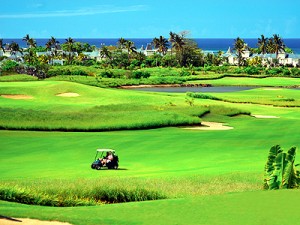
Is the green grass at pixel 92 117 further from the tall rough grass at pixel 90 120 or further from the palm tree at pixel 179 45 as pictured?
the palm tree at pixel 179 45

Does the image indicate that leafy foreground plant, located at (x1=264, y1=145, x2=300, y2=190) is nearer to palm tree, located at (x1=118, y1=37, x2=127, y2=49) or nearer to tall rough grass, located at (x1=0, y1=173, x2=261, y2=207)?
tall rough grass, located at (x1=0, y1=173, x2=261, y2=207)

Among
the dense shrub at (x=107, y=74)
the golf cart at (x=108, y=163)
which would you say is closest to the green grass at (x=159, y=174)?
the golf cart at (x=108, y=163)

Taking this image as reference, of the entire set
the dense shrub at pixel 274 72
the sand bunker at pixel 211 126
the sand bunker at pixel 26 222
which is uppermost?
the sand bunker at pixel 26 222

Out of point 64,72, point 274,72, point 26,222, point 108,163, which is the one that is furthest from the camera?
point 274,72

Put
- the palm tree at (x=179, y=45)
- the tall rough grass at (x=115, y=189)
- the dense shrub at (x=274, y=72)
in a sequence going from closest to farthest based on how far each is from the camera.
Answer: the tall rough grass at (x=115, y=189) → the dense shrub at (x=274, y=72) → the palm tree at (x=179, y=45)

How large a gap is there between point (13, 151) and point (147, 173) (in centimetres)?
1191

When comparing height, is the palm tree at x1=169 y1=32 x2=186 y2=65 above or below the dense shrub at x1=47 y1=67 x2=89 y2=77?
above

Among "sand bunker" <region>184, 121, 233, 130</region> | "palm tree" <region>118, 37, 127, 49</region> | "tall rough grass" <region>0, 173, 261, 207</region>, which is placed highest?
"palm tree" <region>118, 37, 127, 49</region>

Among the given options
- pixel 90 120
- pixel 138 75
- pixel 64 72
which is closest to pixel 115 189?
pixel 90 120

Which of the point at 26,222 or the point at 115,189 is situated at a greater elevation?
the point at 26,222

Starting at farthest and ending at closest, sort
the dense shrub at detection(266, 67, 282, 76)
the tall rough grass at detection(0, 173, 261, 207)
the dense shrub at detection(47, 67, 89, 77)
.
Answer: the dense shrub at detection(266, 67, 282, 76), the dense shrub at detection(47, 67, 89, 77), the tall rough grass at detection(0, 173, 261, 207)

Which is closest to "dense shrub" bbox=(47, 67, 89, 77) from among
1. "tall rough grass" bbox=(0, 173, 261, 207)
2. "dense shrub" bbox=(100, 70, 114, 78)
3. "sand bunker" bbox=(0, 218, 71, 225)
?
"dense shrub" bbox=(100, 70, 114, 78)

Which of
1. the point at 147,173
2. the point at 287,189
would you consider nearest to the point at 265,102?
the point at 147,173

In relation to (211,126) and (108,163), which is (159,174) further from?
(211,126)
